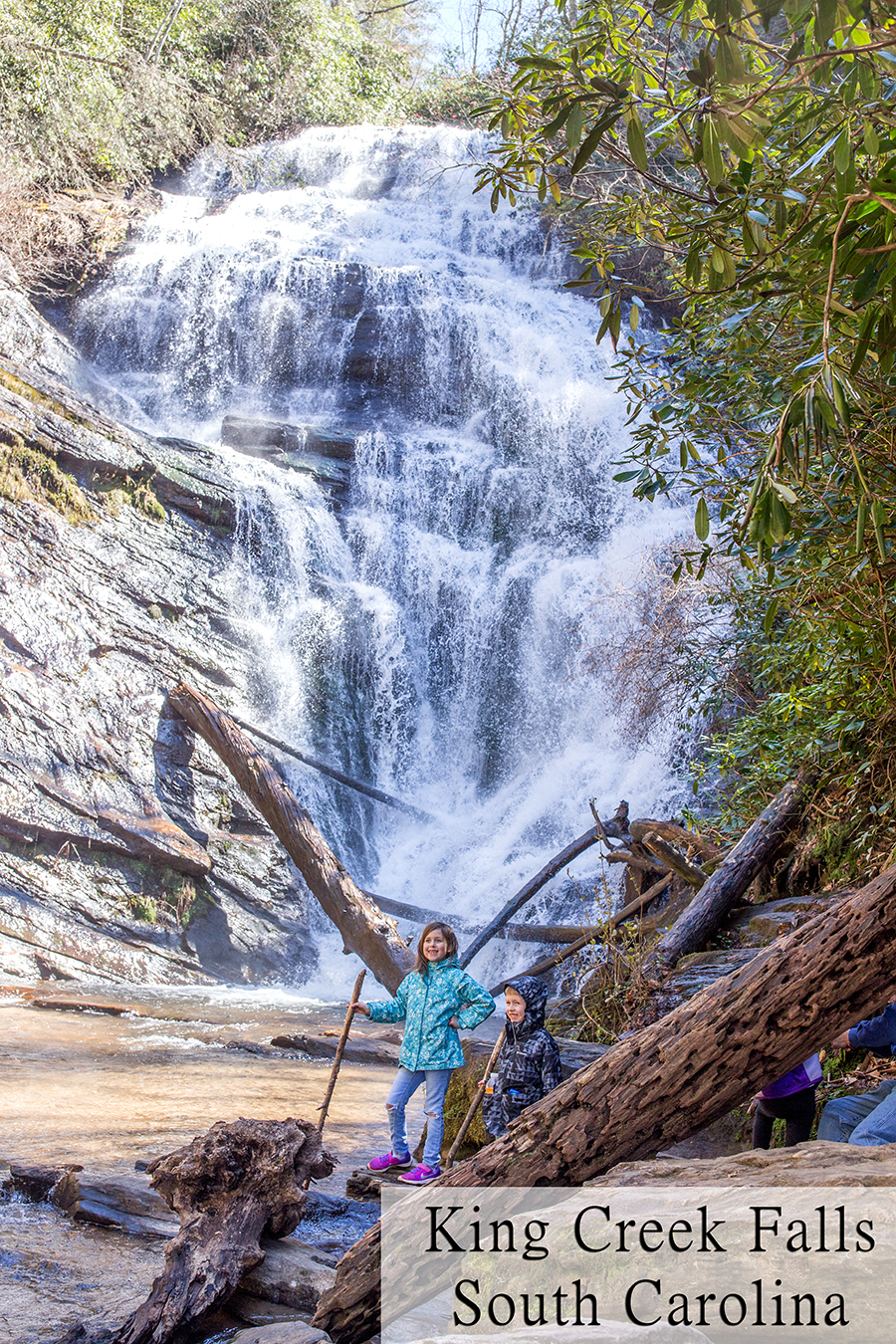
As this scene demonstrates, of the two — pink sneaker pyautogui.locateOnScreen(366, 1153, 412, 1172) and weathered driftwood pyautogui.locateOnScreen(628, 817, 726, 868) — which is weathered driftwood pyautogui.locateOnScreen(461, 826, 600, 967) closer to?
weathered driftwood pyautogui.locateOnScreen(628, 817, 726, 868)

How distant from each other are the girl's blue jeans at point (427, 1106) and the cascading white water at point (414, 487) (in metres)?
6.74

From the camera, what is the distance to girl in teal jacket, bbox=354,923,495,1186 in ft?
14.6

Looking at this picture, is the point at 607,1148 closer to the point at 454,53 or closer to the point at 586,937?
the point at 586,937

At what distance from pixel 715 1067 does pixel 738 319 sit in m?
2.40

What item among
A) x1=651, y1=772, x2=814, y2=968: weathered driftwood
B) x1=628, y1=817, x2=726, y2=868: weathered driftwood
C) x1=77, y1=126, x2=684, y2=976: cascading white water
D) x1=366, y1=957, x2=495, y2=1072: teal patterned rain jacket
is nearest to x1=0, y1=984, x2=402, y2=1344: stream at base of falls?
x1=366, y1=957, x2=495, y2=1072: teal patterned rain jacket

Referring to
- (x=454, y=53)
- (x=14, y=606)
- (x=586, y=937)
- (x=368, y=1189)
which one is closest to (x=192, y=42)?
(x=454, y=53)

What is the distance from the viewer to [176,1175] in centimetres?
335

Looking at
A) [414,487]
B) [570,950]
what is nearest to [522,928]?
[570,950]

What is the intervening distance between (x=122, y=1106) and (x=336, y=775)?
6.70 metres

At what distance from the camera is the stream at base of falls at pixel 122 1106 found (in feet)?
10.5

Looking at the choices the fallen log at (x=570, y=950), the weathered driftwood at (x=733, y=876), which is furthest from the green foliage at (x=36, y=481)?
the weathered driftwood at (x=733, y=876)

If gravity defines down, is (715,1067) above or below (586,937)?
below

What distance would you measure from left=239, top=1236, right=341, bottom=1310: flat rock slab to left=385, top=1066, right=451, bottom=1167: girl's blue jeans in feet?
3.16

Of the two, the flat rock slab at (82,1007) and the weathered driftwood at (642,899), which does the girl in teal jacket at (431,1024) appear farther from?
the flat rock slab at (82,1007)
